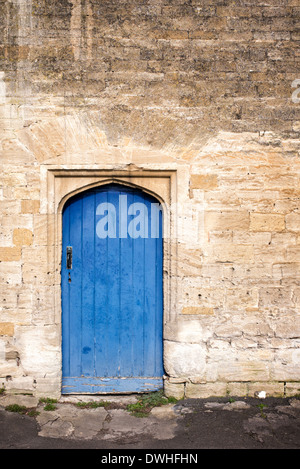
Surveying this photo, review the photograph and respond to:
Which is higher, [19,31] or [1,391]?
[19,31]

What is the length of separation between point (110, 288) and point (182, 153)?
5.25ft

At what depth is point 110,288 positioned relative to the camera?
4188mm

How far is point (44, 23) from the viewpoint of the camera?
3.90m

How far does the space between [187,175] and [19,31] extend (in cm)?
220

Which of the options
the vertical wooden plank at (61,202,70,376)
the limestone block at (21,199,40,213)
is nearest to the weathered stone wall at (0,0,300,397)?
the limestone block at (21,199,40,213)

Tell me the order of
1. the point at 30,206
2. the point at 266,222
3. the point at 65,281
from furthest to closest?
1. the point at 65,281
2. the point at 266,222
3. the point at 30,206

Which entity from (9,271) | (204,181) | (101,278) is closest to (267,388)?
(101,278)

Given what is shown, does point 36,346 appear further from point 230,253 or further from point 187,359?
point 230,253

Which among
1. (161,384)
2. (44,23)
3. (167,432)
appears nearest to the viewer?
(167,432)

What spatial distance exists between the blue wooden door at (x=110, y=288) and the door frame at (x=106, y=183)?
0.37ft

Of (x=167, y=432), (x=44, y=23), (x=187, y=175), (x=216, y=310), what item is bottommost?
(x=167, y=432)

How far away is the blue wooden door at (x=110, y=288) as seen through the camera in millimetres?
4172

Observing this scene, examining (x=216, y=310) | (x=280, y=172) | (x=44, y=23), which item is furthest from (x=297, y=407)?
(x=44, y=23)

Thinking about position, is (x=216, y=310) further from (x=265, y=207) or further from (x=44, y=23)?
(x=44, y=23)
